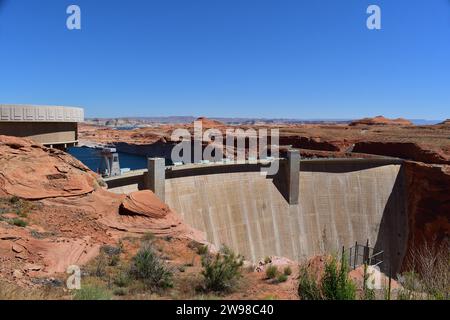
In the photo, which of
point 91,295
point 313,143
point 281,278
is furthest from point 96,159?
point 91,295

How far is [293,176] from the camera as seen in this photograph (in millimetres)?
21422

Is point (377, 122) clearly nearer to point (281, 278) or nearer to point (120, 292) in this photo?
point (281, 278)

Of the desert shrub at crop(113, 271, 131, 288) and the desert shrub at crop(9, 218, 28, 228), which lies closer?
the desert shrub at crop(113, 271, 131, 288)

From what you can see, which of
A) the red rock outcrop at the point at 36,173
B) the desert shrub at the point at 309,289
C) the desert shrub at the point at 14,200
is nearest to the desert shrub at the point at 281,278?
the desert shrub at the point at 309,289

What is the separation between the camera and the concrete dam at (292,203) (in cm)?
1817

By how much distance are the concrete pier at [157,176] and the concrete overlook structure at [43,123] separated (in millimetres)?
4154

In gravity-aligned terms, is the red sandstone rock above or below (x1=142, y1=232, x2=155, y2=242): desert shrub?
above

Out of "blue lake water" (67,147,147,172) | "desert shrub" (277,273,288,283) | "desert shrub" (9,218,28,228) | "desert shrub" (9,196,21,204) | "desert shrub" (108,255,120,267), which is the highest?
"desert shrub" (9,196,21,204)

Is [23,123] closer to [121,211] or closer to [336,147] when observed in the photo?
[121,211]

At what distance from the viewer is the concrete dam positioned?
18172mm

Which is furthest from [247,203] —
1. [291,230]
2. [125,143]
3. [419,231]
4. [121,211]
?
[125,143]

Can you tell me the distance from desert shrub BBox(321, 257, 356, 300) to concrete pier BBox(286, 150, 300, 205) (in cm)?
1562

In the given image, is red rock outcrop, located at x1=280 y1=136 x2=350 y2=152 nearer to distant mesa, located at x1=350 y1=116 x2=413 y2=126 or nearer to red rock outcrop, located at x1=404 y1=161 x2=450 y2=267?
red rock outcrop, located at x1=404 y1=161 x2=450 y2=267

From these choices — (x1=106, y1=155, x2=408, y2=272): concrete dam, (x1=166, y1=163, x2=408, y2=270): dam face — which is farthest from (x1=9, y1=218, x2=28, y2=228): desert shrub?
(x1=166, y1=163, x2=408, y2=270): dam face
